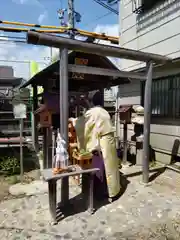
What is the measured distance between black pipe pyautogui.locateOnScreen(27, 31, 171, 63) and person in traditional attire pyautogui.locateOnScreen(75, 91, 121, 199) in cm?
82

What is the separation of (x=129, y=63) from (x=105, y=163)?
4217 mm

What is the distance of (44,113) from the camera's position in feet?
16.6

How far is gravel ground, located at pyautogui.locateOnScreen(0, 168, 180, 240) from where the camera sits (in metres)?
2.82

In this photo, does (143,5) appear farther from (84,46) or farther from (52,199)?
(52,199)

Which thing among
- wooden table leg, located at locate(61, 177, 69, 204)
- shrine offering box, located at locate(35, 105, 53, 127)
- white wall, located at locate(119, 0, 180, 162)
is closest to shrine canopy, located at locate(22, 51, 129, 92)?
shrine offering box, located at locate(35, 105, 53, 127)

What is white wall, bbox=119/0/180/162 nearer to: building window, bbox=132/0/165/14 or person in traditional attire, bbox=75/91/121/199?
building window, bbox=132/0/165/14

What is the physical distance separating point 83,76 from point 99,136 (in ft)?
7.57

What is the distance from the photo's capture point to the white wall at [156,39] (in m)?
5.25

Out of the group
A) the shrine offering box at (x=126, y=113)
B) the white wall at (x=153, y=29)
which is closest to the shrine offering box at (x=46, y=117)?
the shrine offering box at (x=126, y=113)

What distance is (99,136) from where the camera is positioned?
374 cm

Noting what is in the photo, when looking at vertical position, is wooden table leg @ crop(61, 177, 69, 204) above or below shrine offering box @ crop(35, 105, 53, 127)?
below

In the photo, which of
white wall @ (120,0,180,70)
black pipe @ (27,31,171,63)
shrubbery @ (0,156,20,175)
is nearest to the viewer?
black pipe @ (27,31,171,63)

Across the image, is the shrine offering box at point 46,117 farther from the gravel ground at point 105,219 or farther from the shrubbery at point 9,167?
the gravel ground at point 105,219

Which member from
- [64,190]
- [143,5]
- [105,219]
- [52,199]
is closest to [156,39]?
[143,5]
